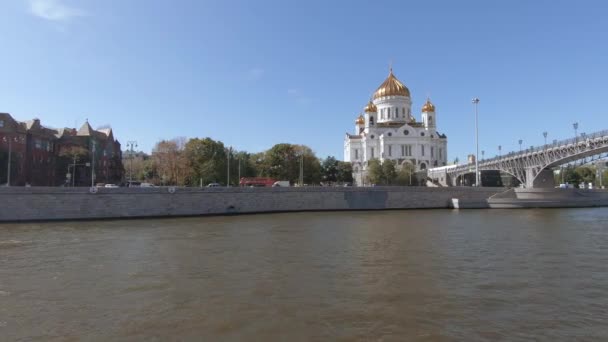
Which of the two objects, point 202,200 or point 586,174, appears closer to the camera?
point 202,200

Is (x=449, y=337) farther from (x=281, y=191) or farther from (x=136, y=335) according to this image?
(x=281, y=191)

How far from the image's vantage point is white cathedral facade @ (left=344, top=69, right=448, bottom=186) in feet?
320

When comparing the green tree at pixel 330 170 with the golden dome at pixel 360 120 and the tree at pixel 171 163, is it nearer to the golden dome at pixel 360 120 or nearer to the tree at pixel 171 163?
the golden dome at pixel 360 120

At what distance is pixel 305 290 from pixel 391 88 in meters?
93.3

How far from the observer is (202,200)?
150ft

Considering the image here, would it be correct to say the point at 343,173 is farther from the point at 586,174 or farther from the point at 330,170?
the point at 586,174

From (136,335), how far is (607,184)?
11551cm

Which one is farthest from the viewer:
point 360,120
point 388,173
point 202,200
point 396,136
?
point 360,120

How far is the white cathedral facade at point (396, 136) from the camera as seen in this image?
97500 millimetres

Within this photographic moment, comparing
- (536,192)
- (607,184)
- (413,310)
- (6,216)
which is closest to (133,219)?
(6,216)

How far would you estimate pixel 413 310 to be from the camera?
1105cm

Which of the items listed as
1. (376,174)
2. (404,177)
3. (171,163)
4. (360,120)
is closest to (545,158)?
(404,177)

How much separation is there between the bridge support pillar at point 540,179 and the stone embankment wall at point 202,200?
5.99 m

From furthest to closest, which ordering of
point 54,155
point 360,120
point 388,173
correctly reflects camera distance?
1. point 360,120
2. point 388,173
3. point 54,155
